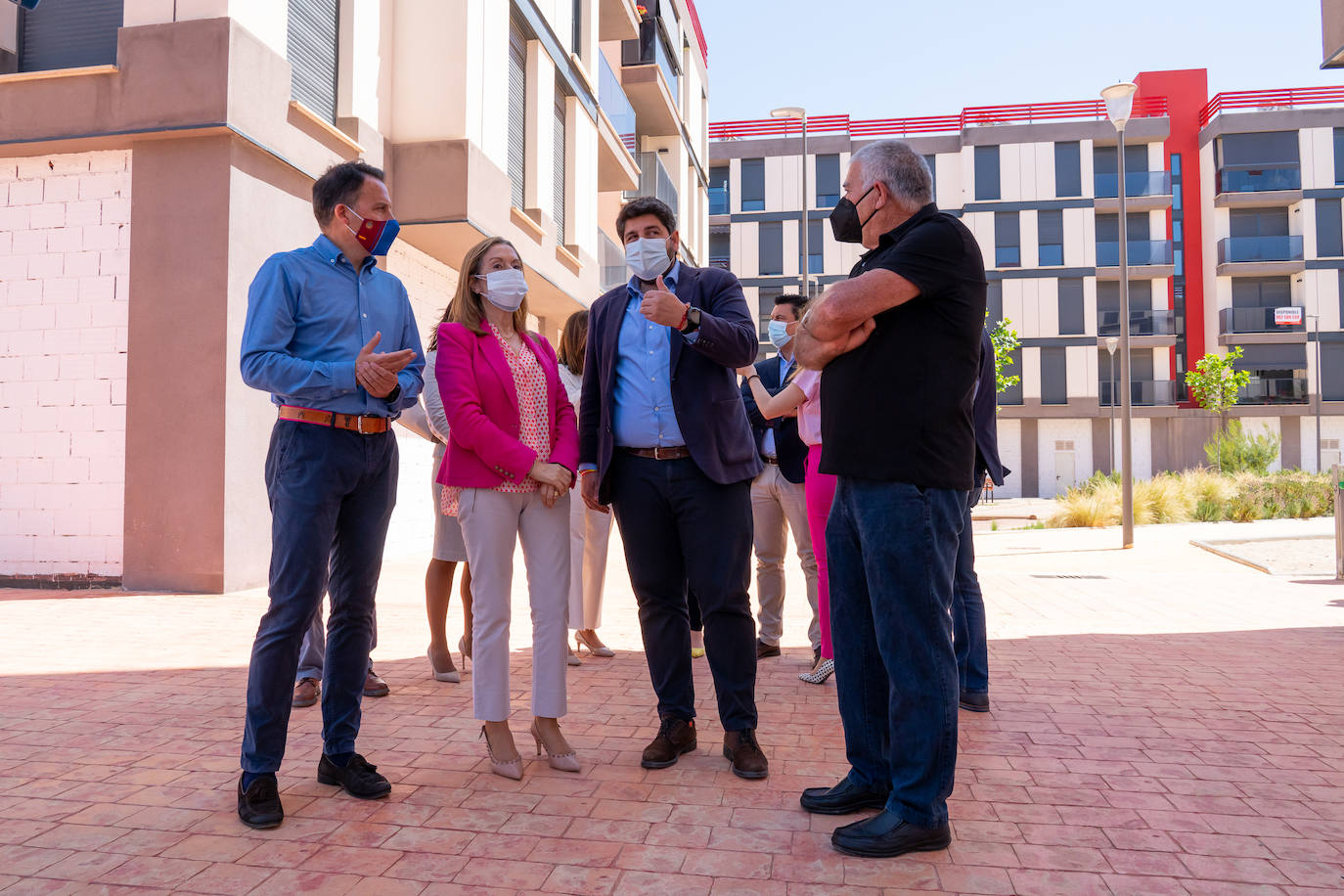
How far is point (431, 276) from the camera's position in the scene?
1384cm

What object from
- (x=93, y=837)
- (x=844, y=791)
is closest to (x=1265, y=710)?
(x=844, y=791)

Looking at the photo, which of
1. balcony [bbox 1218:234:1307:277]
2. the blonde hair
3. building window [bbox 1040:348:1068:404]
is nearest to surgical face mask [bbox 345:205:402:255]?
the blonde hair

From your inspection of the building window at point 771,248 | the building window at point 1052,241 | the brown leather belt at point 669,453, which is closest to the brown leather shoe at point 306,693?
the brown leather belt at point 669,453

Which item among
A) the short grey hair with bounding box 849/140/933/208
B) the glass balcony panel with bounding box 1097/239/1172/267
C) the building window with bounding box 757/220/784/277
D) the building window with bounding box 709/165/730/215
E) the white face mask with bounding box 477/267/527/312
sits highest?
the building window with bounding box 709/165/730/215

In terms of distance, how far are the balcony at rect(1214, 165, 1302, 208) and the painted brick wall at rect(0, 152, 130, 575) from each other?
2114 inches

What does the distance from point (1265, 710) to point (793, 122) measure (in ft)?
181

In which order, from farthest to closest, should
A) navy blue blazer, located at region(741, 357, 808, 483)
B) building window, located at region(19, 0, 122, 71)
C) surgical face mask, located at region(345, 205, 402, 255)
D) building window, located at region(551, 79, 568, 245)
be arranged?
building window, located at region(551, 79, 568, 245) → building window, located at region(19, 0, 122, 71) → navy blue blazer, located at region(741, 357, 808, 483) → surgical face mask, located at region(345, 205, 402, 255)

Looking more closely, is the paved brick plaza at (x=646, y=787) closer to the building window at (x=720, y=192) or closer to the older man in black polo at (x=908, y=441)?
the older man in black polo at (x=908, y=441)

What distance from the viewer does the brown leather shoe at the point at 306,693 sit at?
4855mm

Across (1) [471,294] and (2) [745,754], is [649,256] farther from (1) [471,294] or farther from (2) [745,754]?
(2) [745,754]

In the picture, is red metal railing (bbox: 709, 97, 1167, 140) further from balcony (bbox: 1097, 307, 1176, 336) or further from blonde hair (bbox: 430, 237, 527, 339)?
blonde hair (bbox: 430, 237, 527, 339)

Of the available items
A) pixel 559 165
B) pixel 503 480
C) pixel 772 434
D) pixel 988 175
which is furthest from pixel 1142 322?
pixel 503 480

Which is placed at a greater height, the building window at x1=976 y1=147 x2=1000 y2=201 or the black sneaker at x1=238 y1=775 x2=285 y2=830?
the building window at x1=976 y1=147 x2=1000 y2=201

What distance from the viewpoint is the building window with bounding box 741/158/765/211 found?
54.7 metres
